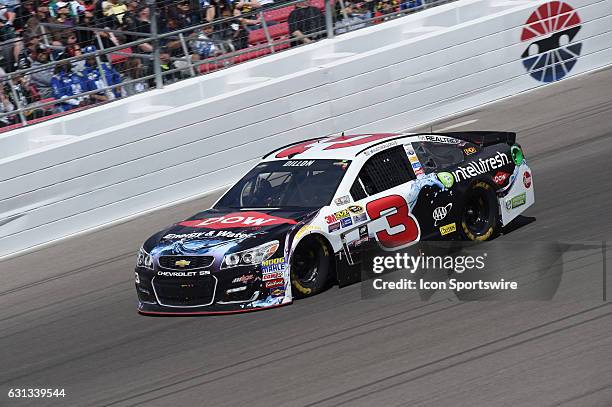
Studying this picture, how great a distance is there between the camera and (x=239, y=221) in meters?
9.23

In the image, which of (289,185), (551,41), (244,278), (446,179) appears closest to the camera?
(244,278)

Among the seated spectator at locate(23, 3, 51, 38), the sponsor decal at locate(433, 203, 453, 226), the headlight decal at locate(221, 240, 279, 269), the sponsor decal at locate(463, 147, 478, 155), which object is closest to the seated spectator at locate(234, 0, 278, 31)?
the seated spectator at locate(23, 3, 51, 38)

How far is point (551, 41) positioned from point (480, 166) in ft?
27.4

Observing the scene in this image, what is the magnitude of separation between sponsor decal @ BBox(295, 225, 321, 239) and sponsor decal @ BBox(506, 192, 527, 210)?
7.92 ft

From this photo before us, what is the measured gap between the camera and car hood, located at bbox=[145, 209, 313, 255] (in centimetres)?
875

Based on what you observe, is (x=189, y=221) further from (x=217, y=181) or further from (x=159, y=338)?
(x=217, y=181)

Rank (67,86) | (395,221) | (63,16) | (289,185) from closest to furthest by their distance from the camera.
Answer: (395,221) < (289,185) < (67,86) < (63,16)

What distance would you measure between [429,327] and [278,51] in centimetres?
917

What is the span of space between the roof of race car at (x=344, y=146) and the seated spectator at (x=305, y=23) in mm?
6234

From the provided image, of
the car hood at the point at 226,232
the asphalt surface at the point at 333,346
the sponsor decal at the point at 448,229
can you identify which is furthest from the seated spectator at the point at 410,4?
the car hood at the point at 226,232

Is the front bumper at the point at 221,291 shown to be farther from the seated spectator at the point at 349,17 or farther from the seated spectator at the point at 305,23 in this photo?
the seated spectator at the point at 349,17

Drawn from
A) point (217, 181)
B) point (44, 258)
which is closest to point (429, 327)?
point (44, 258)

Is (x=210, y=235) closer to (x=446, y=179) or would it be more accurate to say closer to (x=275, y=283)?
(x=275, y=283)

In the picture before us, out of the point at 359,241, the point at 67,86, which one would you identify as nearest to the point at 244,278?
the point at 359,241
